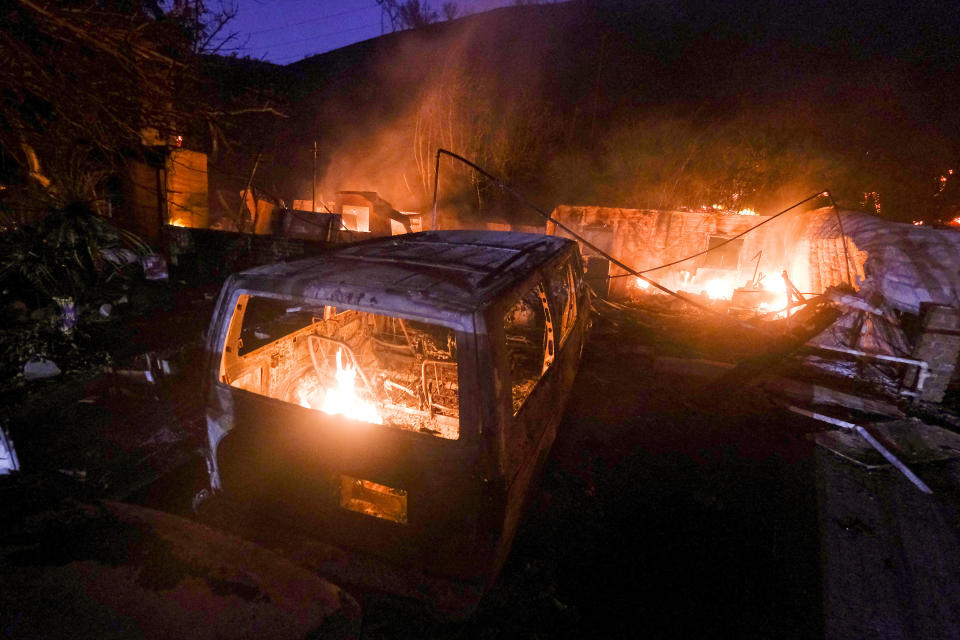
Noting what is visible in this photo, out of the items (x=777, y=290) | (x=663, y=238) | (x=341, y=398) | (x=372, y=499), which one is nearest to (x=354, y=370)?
(x=341, y=398)

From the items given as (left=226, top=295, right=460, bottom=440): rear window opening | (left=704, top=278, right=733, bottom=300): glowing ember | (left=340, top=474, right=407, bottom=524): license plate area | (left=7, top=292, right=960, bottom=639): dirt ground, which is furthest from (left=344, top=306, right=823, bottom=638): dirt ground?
(left=704, top=278, right=733, bottom=300): glowing ember

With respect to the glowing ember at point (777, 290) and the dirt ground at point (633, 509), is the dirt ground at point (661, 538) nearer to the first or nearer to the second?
the dirt ground at point (633, 509)

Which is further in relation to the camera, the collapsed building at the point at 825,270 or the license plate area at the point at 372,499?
the collapsed building at the point at 825,270

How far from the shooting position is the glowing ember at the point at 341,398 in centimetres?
293

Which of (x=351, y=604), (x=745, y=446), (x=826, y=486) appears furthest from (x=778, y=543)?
(x=351, y=604)

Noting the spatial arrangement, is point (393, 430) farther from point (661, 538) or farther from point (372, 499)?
point (661, 538)

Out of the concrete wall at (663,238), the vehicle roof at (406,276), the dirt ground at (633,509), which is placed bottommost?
the dirt ground at (633,509)

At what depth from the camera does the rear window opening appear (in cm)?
257

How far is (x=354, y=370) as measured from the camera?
2.98 m

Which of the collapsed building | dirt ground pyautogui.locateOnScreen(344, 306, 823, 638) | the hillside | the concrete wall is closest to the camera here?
dirt ground pyautogui.locateOnScreen(344, 306, 823, 638)

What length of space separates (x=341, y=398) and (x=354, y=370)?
221 millimetres

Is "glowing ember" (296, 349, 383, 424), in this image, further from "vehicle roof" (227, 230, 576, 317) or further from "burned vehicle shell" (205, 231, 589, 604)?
"vehicle roof" (227, 230, 576, 317)

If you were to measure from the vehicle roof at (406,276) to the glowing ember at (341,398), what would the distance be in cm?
82

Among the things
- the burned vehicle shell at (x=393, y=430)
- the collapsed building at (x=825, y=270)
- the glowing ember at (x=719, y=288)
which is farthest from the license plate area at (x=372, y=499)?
the glowing ember at (x=719, y=288)
